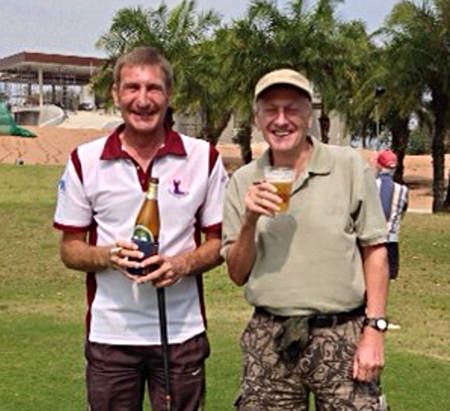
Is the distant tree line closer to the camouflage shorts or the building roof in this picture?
the camouflage shorts

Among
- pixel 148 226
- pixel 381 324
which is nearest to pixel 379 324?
pixel 381 324

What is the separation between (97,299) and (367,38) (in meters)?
34.4

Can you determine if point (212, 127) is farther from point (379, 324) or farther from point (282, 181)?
point (282, 181)

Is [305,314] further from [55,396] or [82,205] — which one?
[55,396]

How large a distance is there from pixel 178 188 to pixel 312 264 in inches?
24.7

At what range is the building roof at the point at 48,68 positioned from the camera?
7525 cm

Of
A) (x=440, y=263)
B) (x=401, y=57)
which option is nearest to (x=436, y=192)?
(x=401, y=57)

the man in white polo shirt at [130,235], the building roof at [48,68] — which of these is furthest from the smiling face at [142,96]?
the building roof at [48,68]

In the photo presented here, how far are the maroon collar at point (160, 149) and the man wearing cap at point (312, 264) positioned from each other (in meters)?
0.34

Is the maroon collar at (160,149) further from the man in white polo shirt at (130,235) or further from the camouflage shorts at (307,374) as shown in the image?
the camouflage shorts at (307,374)

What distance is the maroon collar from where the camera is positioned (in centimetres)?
352

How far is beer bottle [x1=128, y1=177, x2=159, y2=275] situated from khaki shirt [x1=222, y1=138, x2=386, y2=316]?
0.34 m

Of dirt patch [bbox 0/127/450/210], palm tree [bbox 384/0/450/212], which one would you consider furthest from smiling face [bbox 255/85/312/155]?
dirt patch [bbox 0/127/450/210]

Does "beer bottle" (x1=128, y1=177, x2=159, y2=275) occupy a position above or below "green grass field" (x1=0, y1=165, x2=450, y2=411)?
above
